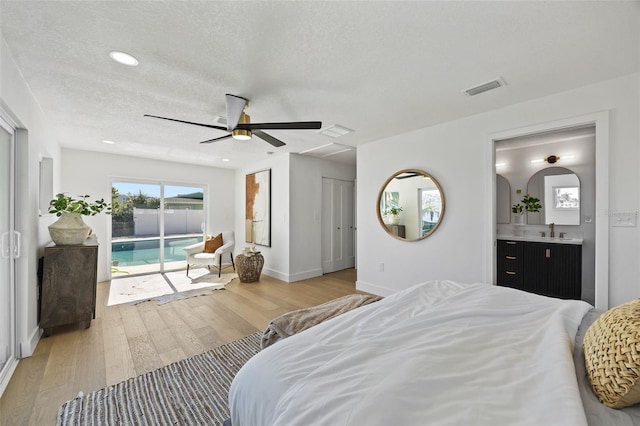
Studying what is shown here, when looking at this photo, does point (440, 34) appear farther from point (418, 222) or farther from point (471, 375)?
point (418, 222)

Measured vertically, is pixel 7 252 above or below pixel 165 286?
above

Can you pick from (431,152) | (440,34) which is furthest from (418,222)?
(440,34)

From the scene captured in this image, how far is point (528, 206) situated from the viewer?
4.39m

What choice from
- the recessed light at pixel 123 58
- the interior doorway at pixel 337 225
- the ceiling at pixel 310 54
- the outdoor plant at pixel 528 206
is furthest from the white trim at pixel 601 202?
the interior doorway at pixel 337 225

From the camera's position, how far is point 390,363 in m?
0.94

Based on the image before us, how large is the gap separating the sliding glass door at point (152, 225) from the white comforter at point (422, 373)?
5.44 meters

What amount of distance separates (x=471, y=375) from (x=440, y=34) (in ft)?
6.26

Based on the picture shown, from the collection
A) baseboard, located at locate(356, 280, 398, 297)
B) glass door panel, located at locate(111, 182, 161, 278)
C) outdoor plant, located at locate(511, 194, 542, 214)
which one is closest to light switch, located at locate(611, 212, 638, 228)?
outdoor plant, located at locate(511, 194, 542, 214)

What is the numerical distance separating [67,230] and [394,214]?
13.0ft

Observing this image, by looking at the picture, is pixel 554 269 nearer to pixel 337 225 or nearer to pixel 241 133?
pixel 337 225

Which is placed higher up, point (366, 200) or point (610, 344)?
point (366, 200)

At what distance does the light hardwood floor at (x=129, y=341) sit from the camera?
6.10ft

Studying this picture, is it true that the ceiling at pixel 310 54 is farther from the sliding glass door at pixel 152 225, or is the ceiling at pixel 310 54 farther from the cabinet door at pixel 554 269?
the sliding glass door at pixel 152 225

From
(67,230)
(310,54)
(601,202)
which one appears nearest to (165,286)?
(67,230)
